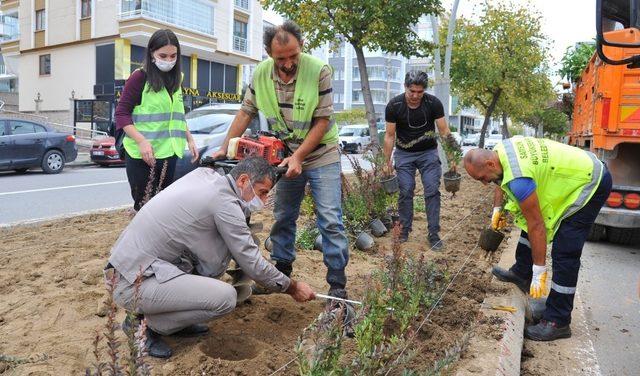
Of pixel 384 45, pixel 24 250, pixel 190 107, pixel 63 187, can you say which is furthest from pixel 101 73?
pixel 24 250

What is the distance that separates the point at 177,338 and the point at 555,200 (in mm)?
2532

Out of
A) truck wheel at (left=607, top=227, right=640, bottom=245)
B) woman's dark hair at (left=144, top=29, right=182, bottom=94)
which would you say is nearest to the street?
woman's dark hair at (left=144, top=29, right=182, bottom=94)

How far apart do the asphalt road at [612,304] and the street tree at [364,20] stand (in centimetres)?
543

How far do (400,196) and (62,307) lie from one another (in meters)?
3.51

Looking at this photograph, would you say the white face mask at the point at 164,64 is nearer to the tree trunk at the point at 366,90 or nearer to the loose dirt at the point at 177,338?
the loose dirt at the point at 177,338

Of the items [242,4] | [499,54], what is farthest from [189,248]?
[242,4]

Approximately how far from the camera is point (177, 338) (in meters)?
3.13

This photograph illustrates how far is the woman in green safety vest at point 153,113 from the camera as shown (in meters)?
3.82

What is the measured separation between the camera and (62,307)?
3.46m

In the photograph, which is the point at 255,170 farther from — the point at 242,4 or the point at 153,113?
the point at 242,4

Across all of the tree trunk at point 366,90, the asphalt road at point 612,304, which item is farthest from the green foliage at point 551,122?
the asphalt road at point 612,304

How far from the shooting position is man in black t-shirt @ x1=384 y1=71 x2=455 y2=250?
18.7 ft

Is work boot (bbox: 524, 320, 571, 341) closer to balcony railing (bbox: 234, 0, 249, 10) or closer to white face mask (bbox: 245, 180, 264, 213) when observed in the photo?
white face mask (bbox: 245, 180, 264, 213)

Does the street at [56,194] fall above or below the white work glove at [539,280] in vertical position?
below
